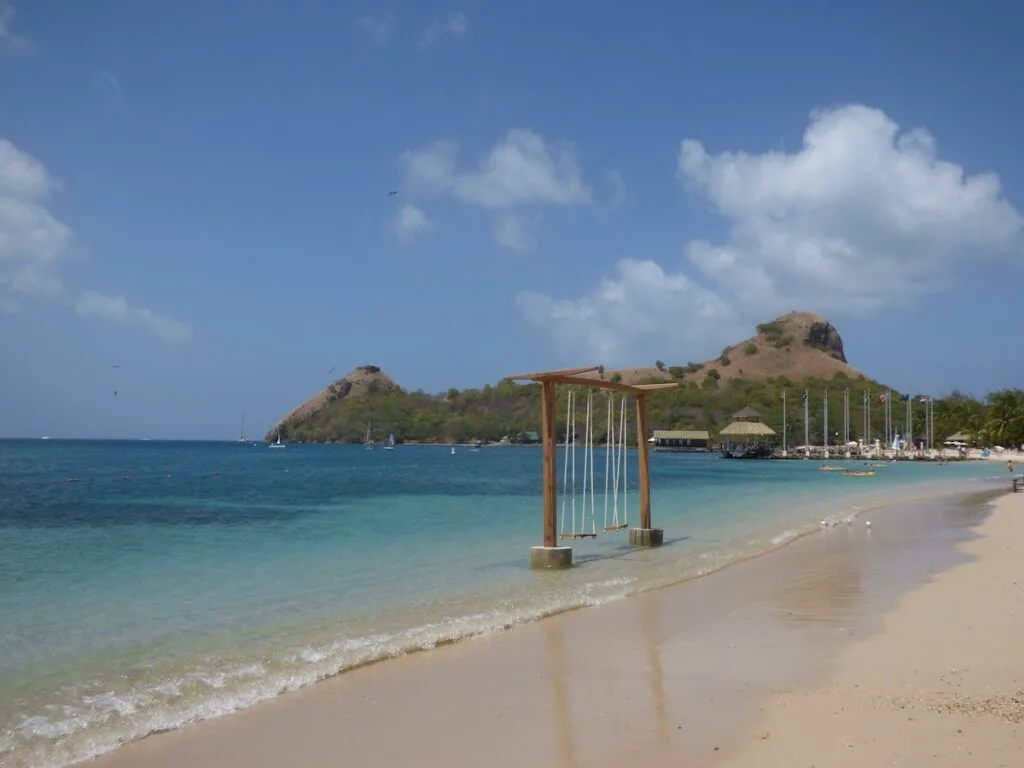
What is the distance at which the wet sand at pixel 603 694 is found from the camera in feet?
17.7

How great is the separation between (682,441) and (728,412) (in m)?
21.6

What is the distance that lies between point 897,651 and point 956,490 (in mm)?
36142

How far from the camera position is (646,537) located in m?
17.7

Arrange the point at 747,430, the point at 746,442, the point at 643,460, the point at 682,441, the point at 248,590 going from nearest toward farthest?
the point at 248,590, the point at 643,460, the point at 747,430, the point at 746,442, the point at 682,441

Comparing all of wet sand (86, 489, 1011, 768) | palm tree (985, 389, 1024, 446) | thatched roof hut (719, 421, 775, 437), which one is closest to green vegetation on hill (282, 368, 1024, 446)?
palm tree (985, 389, 1024, 446)

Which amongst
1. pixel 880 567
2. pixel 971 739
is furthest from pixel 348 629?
pixel 880 567

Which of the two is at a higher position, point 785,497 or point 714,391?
point 714,391

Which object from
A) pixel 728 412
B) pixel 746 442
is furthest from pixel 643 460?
pixel 728 412

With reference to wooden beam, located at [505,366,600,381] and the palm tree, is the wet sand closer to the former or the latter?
wooden beam, located at [505,366,600,381]

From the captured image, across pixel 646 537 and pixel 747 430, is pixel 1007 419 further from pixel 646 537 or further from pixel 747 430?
pixel 646 537

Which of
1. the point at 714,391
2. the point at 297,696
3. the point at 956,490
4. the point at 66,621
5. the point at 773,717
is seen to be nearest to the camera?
the point at 773,717

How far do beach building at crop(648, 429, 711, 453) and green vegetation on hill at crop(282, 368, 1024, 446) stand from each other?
5.64 meters

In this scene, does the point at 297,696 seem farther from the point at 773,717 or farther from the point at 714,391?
the point at 714,391

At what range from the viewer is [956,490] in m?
39.6
